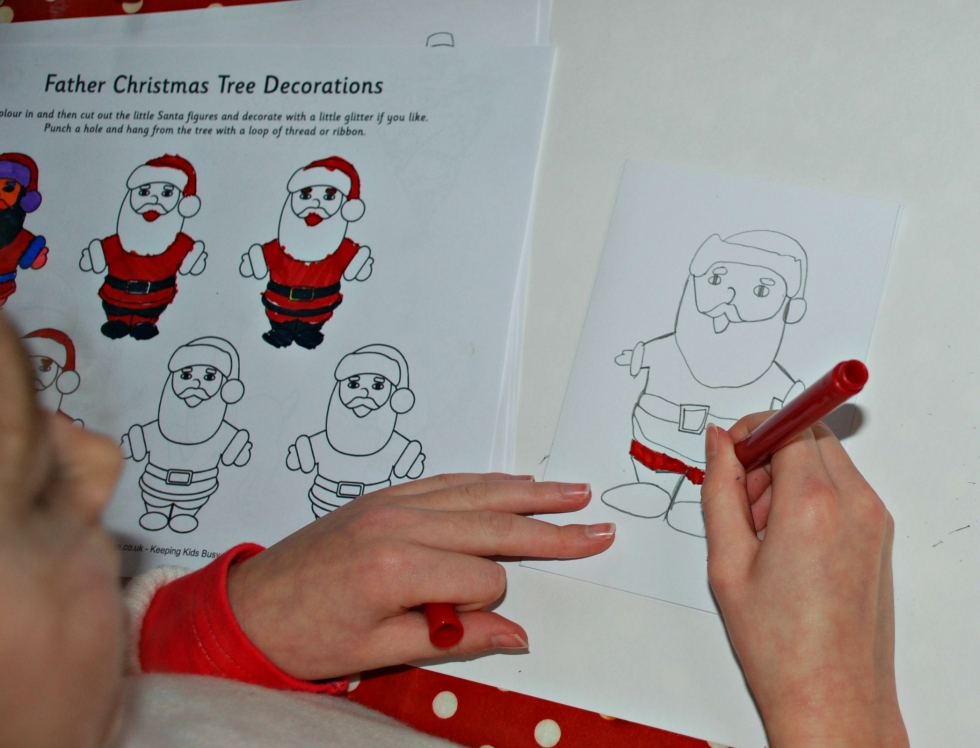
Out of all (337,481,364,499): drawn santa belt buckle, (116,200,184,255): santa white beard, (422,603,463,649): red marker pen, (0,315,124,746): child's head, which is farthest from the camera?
(116,200,184,255): santa white beard

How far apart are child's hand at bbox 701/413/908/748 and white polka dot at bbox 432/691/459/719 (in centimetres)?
21

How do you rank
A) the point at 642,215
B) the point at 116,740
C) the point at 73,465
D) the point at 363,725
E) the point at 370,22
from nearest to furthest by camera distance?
1. the point at 73,465
2. the point at 116,740
3. the point at 363,725
4. the point at 642,215
5. the point at 370,22

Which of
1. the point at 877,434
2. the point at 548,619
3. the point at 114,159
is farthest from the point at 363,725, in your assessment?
the point at 114,159

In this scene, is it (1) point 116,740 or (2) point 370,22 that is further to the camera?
(2) point 370,22

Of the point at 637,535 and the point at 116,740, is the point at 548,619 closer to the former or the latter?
the point at 637,535

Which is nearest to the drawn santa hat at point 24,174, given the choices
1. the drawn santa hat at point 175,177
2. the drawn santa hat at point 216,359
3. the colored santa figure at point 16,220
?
the colored santa figure at point 16,220

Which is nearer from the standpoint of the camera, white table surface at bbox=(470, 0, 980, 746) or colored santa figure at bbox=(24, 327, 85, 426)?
white table surface at bbox=(470, 0, 980, 746)

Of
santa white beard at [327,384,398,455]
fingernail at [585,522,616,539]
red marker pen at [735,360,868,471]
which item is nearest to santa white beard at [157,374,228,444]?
santa white beard at [327,384,398,455]

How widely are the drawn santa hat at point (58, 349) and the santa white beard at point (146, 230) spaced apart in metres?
0.11

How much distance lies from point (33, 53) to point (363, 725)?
30.4 inches

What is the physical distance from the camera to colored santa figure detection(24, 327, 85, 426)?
0.70 m

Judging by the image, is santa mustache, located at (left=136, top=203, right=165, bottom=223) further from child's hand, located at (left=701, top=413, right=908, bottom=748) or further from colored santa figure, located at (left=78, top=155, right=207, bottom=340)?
child's hand, located at (left=701, top=413, right=908, bottom=748)

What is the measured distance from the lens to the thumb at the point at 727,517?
47cm

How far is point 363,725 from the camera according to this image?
19.7 inches
